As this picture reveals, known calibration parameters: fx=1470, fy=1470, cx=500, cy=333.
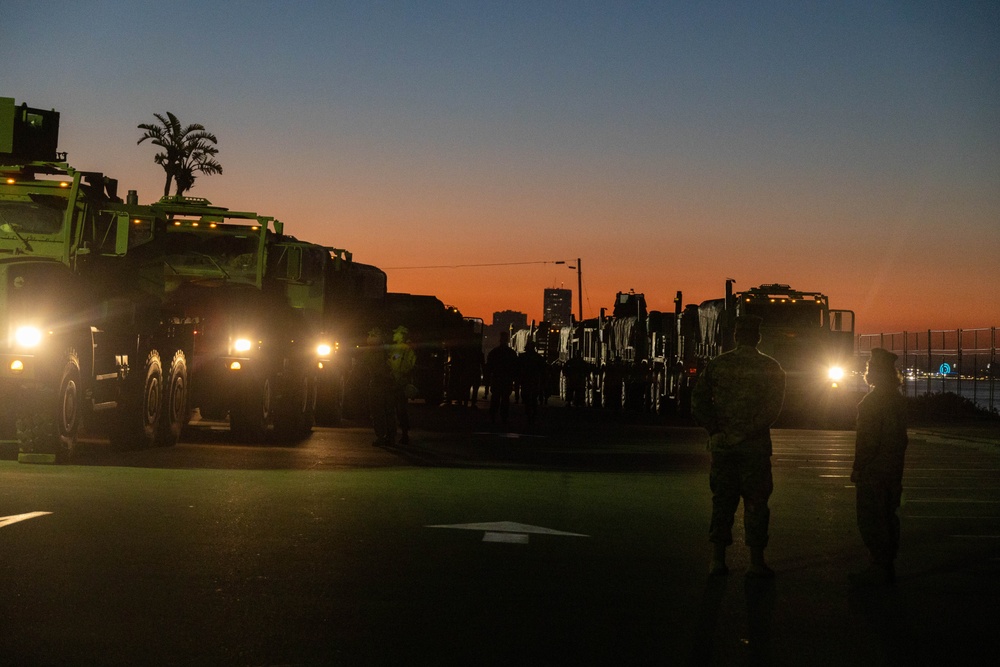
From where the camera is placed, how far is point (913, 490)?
1758 cm

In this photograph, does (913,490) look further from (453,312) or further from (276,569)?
(453,312)

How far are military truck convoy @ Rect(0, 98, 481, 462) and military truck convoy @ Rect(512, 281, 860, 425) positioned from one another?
13588mm

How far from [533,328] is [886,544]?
58854 mm

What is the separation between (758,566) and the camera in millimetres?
10000

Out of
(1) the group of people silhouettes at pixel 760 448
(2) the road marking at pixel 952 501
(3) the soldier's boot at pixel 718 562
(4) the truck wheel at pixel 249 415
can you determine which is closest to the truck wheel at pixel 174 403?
(4) the truck wheel at pixel 249 415

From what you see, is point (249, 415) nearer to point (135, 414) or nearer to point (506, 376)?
point (135, 414)

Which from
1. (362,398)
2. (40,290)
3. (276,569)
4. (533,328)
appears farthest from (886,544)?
(533,328)

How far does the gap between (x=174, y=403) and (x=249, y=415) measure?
4.89 ft

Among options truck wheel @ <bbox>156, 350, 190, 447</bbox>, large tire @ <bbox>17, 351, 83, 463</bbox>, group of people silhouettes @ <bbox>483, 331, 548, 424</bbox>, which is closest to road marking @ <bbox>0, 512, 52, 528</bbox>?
large tire @ <bbox>17, 351, 83, 463</bbox>

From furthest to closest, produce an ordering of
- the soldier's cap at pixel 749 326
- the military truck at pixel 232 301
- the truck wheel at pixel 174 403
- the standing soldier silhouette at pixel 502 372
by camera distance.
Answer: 1. the standing soldier silhouette at pixel 502 372
2. the military truck at pixel 232 301
3. the truck wheel at pixel 174 403
4. the soldier's cap at pixel 749 326

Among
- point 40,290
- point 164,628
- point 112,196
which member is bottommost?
point 164,628

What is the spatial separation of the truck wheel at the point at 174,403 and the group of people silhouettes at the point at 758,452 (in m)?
12.1

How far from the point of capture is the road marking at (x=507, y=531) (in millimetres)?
11723

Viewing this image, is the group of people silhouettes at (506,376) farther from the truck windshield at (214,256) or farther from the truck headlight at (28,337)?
the truck headlight at (28,337)
